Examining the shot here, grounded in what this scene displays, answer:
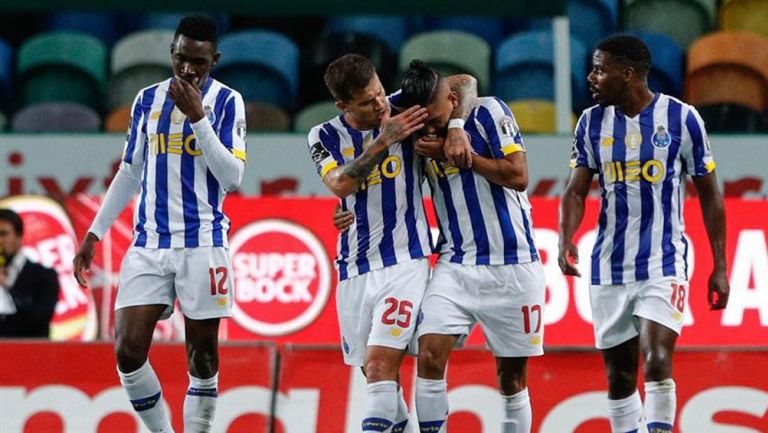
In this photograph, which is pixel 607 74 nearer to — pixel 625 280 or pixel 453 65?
Answer: pixel 625 280

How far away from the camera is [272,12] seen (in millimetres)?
8781

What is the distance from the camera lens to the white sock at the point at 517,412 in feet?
20.8

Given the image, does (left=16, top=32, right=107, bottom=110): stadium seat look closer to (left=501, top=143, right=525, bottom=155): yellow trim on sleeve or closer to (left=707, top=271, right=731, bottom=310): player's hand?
(left=501, top=143, right=525, bottom=155): yellow trim on sleeve

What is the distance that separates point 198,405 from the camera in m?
6.37

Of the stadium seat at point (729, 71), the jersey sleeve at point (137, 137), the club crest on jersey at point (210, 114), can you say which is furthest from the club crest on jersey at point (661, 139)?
the stadium seat at point (729, 71)

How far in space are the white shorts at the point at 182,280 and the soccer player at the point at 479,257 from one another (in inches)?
33.9

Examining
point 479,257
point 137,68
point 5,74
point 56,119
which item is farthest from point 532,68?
point 479,257

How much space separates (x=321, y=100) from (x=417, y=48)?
80 centimetres

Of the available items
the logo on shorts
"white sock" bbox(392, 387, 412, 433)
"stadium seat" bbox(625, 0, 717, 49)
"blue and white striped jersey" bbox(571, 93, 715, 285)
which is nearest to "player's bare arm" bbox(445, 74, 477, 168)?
"blue and white striped jersey" bbox(571, 93, 715, 285)

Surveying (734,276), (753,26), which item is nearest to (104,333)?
(734,276)

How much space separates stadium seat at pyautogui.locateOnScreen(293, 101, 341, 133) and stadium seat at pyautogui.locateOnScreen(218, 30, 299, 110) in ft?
1.77

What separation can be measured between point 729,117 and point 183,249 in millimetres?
5417

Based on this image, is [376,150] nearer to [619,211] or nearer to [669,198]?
[619,211]

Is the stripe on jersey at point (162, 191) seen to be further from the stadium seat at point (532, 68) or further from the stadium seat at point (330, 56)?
the stadium seat at point (532, 68)
